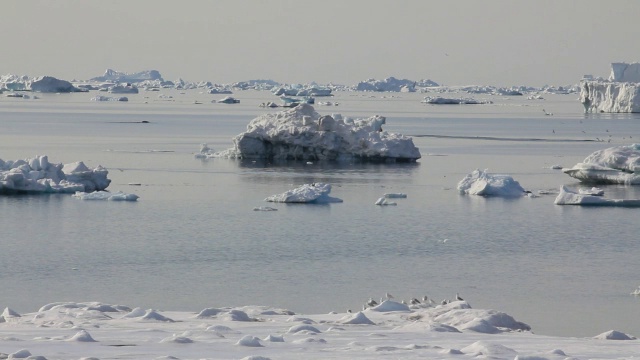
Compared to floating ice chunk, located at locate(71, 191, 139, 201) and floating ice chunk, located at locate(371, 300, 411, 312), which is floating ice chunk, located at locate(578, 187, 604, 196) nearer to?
floating ice chunk, located at locate(71, 191, 139, 201)

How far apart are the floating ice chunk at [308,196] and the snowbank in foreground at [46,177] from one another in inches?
145

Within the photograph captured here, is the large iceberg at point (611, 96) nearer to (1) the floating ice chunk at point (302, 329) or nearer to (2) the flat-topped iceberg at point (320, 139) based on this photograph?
(2) the flat-topped iceberg at point (320, 139)

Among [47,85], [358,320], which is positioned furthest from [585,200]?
[47,85]

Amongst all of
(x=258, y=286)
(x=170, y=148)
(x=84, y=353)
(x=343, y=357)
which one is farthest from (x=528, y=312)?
(x=170, y=148)

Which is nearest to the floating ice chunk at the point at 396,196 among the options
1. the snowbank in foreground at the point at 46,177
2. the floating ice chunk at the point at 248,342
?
the snowbank in foreground at the point at 46,177

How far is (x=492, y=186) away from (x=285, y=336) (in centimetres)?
1549

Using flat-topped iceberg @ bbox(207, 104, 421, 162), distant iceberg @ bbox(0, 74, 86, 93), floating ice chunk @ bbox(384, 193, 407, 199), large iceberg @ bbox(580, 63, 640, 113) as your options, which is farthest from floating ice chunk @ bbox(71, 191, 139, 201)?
distant iceberg @ bbox(0, 74, 86, 93)

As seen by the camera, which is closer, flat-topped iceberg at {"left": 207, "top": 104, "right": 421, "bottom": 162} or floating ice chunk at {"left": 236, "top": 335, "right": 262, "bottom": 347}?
floating ice chunk at {"left": 236, "top": 335, "right": 262, "bottom": 347}

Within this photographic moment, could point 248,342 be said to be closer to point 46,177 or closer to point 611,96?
point 46,177

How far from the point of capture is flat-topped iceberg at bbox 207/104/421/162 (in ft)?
98.4

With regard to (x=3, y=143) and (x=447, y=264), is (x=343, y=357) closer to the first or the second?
(x=447, y=264)

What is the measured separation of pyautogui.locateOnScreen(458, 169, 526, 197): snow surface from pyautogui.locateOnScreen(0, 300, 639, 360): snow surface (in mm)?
13143

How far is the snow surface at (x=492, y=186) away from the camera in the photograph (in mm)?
22328

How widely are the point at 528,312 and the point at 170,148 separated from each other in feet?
88.9
